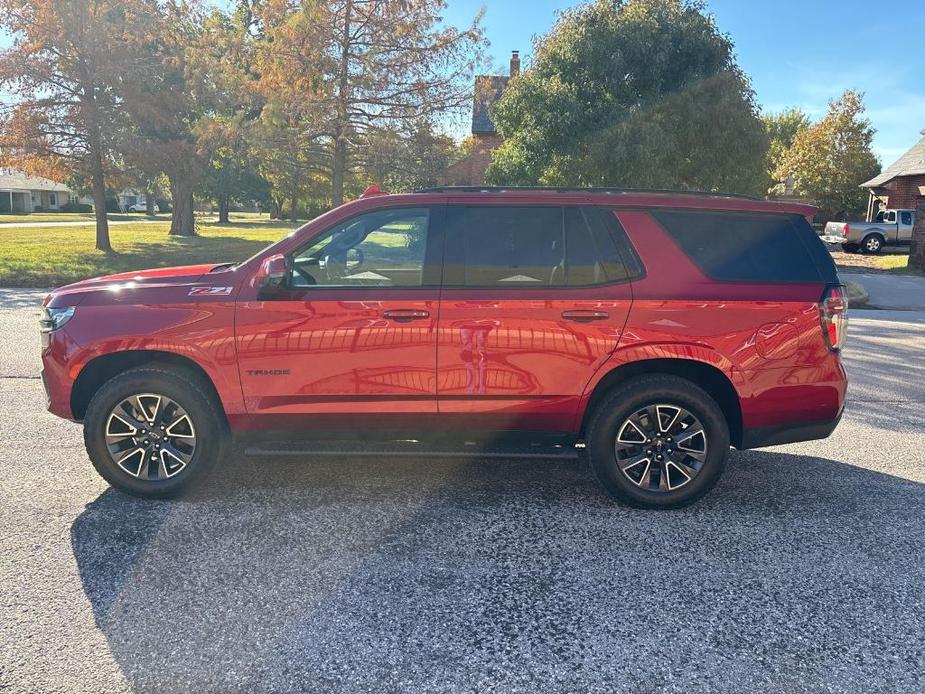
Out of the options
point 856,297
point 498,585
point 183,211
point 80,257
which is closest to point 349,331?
point 498,585

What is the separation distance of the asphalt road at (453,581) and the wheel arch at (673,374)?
2.10 ft

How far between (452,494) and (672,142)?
44.7ft

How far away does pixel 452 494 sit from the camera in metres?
4.37

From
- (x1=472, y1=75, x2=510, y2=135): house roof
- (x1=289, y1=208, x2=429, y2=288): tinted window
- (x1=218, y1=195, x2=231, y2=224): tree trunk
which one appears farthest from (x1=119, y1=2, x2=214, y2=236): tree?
(x1=218, y1=195, x2=231, y2=224): tree trunk

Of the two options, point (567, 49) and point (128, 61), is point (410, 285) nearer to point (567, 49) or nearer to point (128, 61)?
point (567, 49)

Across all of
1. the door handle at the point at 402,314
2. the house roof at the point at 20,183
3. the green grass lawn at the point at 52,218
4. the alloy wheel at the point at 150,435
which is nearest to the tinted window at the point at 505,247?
the door handle at the point at 402,314

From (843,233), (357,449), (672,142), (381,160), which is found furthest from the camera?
(843,233)

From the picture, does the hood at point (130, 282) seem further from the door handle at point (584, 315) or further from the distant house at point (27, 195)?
the distant house at point (27, 195)

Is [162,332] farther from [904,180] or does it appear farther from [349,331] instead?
[904,180]

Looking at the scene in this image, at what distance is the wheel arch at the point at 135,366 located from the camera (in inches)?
161

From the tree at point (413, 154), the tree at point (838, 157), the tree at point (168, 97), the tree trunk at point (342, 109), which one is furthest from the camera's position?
the tree at point (838, 157)

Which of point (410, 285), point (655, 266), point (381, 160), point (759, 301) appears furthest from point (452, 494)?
point (381, 160)

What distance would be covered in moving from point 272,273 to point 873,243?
101 feet

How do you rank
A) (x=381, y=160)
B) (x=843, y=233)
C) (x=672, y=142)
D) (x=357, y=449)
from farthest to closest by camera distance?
(x=843, y=233) < (x=381, y=160) < (x=672, y=142) < (x=357, y=449)
